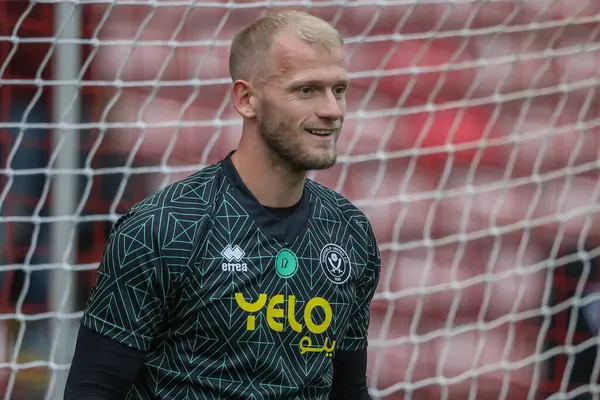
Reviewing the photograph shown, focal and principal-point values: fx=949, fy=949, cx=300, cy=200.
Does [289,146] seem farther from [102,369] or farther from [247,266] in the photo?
[102,369]

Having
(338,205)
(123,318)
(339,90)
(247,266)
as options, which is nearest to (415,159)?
(338,205)

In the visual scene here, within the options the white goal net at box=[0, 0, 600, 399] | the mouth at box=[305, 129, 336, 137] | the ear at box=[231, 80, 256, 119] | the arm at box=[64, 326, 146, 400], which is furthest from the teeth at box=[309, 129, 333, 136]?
the white goal net at box=[0, 0, 600, 399]

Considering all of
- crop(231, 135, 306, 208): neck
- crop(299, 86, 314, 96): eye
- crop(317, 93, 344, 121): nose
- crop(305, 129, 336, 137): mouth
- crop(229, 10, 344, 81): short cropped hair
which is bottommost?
crop(231, 135, 306, 208): neck

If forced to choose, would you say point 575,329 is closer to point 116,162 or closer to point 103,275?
point 116,162

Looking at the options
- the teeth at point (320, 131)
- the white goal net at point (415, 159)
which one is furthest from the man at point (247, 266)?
the white goal net at point (415, 159)

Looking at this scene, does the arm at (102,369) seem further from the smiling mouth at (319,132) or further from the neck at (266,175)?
the smiling mouth at (319,132)

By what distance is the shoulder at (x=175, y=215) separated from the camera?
154 centimetres

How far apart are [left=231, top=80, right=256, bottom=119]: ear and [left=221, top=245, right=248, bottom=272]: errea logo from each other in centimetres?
24

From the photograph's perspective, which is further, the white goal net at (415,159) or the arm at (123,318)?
the white goal net at (415,159)

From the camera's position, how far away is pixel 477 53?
3.28 metres

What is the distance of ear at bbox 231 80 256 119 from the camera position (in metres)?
1.66

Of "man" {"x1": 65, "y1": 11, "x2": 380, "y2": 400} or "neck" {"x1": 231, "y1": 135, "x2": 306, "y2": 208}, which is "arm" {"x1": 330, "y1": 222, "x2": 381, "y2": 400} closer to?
"man" {"x1": 65, "y1": 11, "x2": 380, "y2": 400}

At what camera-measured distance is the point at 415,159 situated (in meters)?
3.25

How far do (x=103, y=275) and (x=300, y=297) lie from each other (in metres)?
0.33
